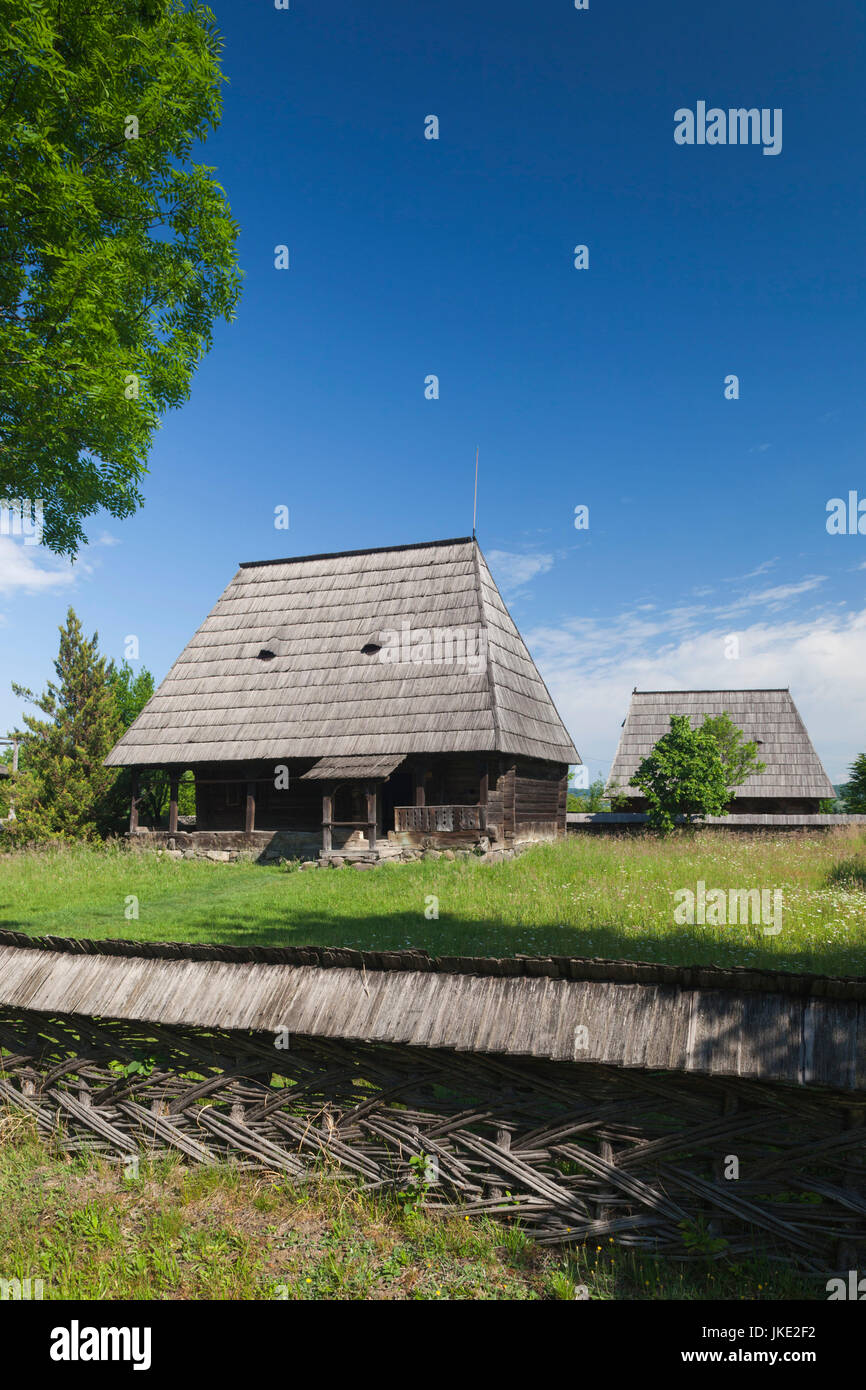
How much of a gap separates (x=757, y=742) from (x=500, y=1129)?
98.4ft

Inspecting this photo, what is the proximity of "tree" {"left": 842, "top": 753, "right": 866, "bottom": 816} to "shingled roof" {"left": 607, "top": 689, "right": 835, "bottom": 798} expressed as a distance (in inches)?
23.2

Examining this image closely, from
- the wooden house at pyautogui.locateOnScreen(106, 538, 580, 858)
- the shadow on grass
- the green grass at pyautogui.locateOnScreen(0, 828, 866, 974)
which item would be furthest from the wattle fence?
the wooden house at pyautogui.locateOnScreen(106, 538, 580, 858)

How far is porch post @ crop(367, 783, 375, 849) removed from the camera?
1816 cm

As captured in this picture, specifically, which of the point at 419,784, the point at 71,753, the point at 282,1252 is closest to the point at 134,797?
the point at 71,753

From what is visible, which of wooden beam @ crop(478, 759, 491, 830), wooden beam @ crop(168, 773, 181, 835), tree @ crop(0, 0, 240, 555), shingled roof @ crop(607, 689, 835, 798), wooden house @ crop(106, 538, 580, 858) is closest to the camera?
tree @ crop(0, 0, 240, 555)

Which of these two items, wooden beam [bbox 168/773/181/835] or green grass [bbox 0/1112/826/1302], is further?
wooden beam [bbox 168/773/181/835]

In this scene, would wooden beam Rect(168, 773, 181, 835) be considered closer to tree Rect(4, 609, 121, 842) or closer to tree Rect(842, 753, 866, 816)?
tree Rect(4, 609, 121, 842)

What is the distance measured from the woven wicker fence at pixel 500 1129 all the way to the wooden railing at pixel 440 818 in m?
14.5

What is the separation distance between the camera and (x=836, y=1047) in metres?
2.96

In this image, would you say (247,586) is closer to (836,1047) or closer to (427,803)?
(427,803)

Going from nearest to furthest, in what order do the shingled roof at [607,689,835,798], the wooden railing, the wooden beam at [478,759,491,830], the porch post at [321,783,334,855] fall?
the wooden beam at [478,759,491,830], the wooden railing, the porch post at [321,783,334,855], the shingled roof at [607,689,835,798]

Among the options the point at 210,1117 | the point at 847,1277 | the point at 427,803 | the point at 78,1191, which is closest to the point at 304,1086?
the point at 210,1117

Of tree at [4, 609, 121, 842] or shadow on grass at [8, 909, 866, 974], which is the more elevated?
tree at [4, 609, 121, 842]


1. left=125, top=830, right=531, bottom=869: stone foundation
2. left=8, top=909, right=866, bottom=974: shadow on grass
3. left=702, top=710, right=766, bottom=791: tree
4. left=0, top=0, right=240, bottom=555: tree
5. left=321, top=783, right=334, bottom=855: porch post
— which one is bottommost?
left=8, top=909, right=866, bottom=974: shadow on grass
